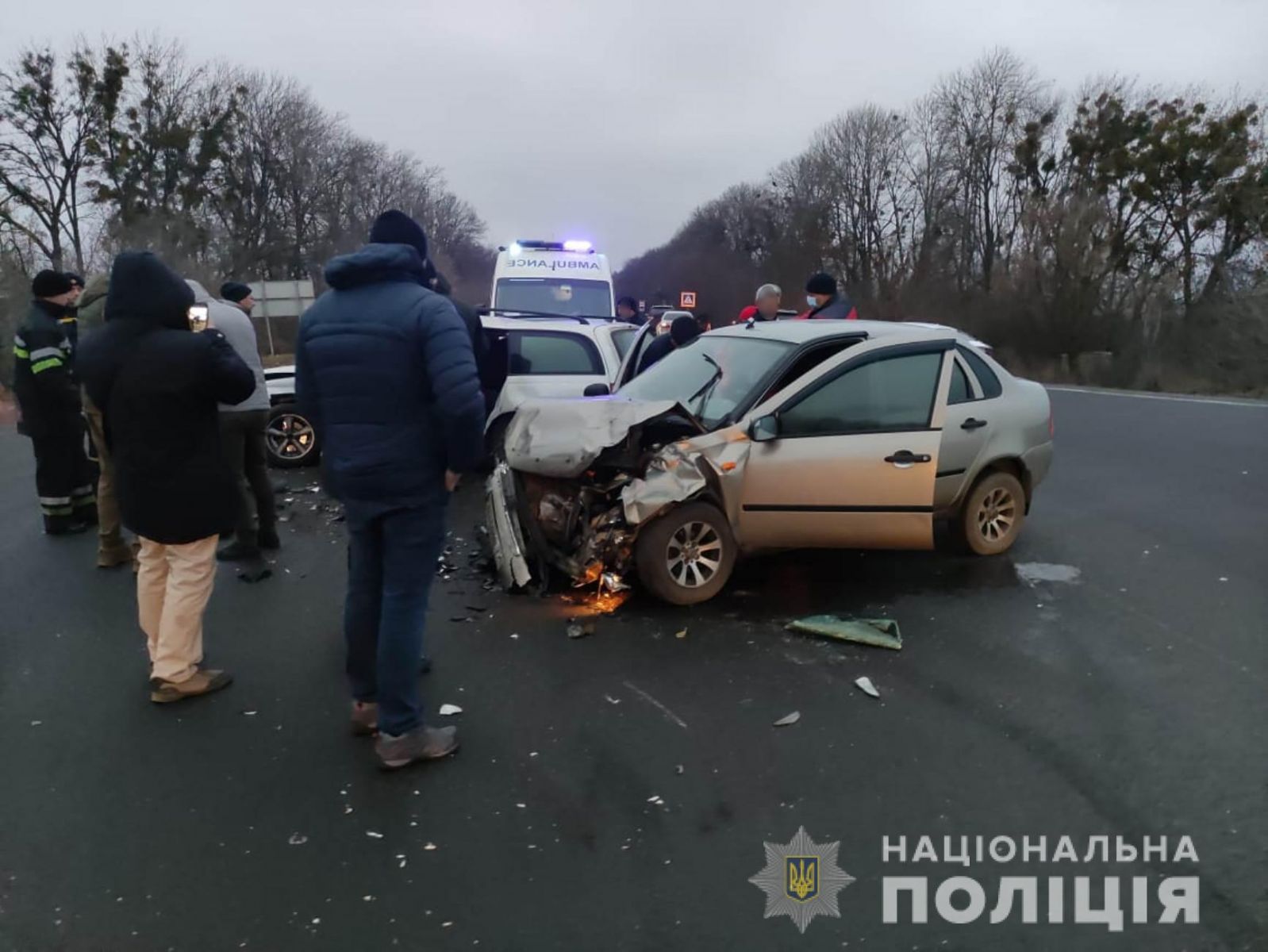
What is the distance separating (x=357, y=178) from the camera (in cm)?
5031

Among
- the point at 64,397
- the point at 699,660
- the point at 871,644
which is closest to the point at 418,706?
the point at 699,660

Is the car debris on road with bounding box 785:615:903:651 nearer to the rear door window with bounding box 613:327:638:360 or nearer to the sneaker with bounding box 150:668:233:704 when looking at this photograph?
the sneaker with bounding box 150:668:233:704

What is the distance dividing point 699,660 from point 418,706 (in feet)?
5.25

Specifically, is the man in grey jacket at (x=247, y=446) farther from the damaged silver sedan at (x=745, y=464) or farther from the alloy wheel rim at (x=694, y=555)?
the alloy wheel rim at (x=694, y=555)

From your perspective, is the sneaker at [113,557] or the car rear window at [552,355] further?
the car rear window at [552,355]

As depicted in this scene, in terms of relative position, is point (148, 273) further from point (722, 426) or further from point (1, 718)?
point (722, 426)

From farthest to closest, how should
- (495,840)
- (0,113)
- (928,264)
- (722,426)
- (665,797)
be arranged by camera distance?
(928,264)
(0,113)
(722,426)
(665,797)
(495,840)

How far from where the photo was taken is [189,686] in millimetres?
4215

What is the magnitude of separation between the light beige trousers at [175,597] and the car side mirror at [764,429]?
2.98 m

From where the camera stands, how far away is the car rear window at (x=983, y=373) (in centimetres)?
614

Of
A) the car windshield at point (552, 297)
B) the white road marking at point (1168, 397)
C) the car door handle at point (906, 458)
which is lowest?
the white road marking at point (1168, 397)

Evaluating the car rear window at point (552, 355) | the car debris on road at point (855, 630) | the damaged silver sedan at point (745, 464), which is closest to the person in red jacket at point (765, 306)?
the car rear window at point (552, 355)

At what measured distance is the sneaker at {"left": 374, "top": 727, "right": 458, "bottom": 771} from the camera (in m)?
3.55

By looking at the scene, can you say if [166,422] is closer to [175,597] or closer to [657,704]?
[175,597]
